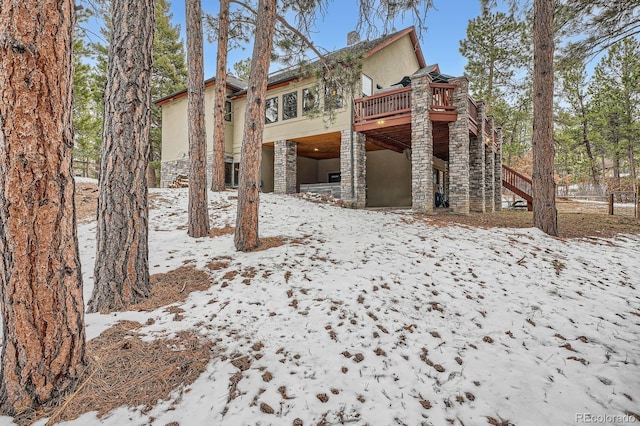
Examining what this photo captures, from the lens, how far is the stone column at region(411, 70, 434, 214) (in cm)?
976

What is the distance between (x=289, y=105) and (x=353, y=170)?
15.9 ft

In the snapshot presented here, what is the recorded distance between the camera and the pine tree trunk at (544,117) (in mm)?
6305

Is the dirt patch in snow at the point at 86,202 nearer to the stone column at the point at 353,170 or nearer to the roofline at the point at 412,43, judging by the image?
the stone column at the point at 353,170

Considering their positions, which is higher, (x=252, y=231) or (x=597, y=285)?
(x=252, y=231)

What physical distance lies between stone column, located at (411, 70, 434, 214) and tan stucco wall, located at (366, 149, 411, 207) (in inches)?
178

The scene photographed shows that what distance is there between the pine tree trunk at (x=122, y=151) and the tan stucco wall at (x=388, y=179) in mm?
12891

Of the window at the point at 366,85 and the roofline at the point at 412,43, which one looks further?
the window at the point at 366,85

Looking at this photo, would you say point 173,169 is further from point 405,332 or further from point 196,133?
point 405,332

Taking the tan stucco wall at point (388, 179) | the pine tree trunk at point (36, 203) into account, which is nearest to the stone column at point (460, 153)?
the tan stucco wall at point (388, 179)

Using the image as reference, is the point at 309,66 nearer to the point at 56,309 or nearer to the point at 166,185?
the point at 56,309

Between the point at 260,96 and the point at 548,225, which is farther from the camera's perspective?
the point at 548,225

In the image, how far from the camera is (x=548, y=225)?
21.4 ft

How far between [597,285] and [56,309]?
228 inches

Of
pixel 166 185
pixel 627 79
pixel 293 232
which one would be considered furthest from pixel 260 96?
pixel 627 79
